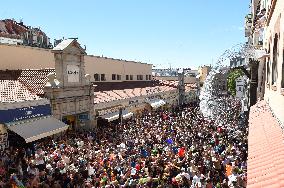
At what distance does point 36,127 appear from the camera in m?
21.1

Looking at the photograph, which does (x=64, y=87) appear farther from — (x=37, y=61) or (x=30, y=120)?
(x=37, y=61)

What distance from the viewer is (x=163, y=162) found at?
57.8 ft

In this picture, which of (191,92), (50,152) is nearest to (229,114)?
(50,152)

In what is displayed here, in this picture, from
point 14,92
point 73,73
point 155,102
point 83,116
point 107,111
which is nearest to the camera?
point 14,92

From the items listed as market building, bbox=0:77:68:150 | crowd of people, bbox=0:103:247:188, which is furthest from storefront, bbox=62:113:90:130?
market building, bbox=0:77:68:150

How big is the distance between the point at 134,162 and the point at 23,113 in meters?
8.10

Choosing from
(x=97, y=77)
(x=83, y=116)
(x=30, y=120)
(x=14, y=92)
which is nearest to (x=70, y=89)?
(x=83, y=116)

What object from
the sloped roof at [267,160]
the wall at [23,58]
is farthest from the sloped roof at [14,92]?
the sloped roof at [267,160]

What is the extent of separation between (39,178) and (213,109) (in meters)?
17.5

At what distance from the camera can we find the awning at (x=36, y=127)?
19.8m

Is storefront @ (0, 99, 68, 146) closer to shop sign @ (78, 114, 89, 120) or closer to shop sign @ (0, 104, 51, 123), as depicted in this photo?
shop sign @ (0, 104, 51, 123)

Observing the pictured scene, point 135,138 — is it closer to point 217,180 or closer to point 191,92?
point 217,180

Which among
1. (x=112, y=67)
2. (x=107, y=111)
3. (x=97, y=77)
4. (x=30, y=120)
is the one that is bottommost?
(x=107, y=111)

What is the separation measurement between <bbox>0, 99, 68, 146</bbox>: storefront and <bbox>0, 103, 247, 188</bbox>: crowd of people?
2.94 feet
